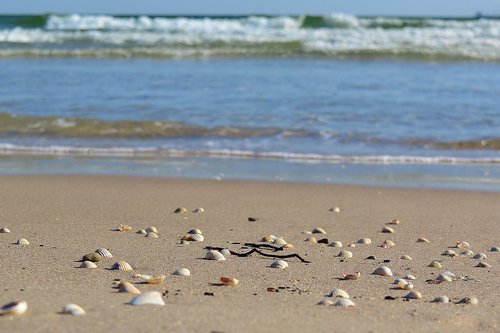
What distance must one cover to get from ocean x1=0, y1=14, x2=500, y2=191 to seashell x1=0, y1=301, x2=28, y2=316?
4.78 m

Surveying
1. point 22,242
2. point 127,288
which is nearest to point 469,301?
point 127,288

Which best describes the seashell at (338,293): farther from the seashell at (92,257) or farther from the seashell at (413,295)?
the seashell at (92,257)

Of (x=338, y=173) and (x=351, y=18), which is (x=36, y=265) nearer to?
(x=338, y=173)

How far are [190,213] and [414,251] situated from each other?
1.68 m

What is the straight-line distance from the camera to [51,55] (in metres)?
22.0

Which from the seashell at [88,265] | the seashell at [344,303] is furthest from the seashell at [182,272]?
the seashell at [344,303]

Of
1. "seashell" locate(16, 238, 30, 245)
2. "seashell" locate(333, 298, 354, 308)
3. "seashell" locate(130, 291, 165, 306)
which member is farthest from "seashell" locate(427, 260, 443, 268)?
"seashell" locate(16, 238, 30, 245)

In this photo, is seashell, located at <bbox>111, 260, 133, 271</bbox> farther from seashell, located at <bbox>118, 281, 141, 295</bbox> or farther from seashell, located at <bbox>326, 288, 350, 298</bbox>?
seashell, located at <bbox>326, 288, 350, 298</bbox>

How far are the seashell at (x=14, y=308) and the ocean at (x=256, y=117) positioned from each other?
478 centimetres

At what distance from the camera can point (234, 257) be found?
4254 mm

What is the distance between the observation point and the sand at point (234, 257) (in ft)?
9.66

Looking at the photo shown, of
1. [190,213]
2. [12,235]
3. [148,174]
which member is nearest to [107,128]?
[148,174]

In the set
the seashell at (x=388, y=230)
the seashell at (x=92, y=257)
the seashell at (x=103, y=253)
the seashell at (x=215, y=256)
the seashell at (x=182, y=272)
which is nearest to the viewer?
the seashell at (x=182, y=272)

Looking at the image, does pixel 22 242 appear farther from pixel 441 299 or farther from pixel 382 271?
pixel 441 299
